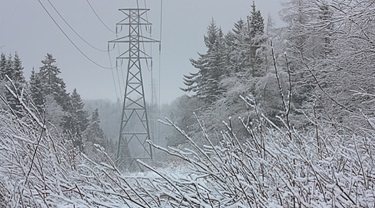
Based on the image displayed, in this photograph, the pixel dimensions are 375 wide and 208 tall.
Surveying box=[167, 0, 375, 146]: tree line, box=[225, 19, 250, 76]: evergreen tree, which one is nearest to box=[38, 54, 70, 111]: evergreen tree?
box=[167, 0, 375, 146]: tree line

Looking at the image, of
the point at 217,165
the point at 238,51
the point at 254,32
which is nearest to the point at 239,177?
the point at 217,165

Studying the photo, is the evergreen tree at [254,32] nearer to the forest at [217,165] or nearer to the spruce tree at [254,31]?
the spruce tree at [254,31]

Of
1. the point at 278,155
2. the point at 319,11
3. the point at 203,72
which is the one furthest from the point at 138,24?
the point at 278,155

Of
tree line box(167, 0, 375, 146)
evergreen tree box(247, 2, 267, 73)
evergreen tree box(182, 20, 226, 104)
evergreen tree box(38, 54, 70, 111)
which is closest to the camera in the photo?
tree line box(167, 0, 375, 146)

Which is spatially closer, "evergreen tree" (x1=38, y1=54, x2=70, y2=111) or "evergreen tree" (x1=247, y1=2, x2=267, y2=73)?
"evergreen tree" (x1=247, y1=2, x2=267, y2=73)

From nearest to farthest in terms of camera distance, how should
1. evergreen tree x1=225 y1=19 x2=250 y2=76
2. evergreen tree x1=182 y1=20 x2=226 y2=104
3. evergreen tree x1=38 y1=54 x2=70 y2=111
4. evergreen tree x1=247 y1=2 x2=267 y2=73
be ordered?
evergreen tree x1=247 y1=2 x2=267 y2=73 < evergreen tree x1=225 y1=19 x2=250 y2=76 < evergreen tree x1=182 y1=20 x2=226 y2=104 < evergreen tree x1=38 y1=54 x2=70 y2=111

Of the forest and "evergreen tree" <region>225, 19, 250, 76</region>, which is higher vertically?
"evergreen tree" <region>225, 19, 250, 76</region>

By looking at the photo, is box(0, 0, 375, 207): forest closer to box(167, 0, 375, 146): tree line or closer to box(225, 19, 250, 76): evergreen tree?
box(167, 0, 375, 146): tree line

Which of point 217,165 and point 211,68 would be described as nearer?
point 217,165

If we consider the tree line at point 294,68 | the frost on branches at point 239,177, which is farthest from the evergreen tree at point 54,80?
the frost on branches at point 239,177

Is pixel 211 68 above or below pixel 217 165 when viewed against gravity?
above

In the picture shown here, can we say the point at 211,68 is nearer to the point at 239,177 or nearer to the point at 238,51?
the point at 238,51

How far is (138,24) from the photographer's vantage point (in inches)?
867

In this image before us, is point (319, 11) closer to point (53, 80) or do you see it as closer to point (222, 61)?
point (222, 61)
